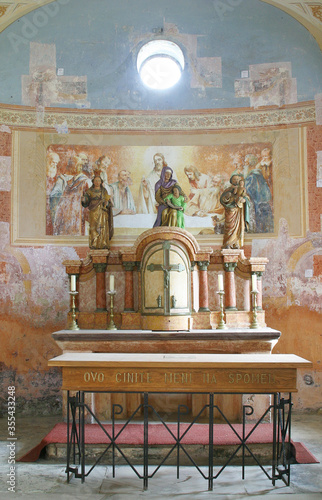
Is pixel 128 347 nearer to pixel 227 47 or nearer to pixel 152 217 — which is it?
pixel 152 217

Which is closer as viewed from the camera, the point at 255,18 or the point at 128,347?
the point at 128,347

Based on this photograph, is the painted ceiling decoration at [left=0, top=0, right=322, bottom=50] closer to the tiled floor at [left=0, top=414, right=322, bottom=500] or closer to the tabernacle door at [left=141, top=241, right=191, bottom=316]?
the tabernacle door at [left=141, top=241, right=191, bottom=316]

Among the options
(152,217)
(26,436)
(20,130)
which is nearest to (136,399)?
(26,436)

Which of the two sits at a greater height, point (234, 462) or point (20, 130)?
point (20, 130)

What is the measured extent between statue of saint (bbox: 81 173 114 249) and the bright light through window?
3.15m

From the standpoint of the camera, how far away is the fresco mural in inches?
420

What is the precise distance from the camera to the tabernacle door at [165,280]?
331 inches

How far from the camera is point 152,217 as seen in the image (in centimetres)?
1084

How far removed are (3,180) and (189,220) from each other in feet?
13.2
